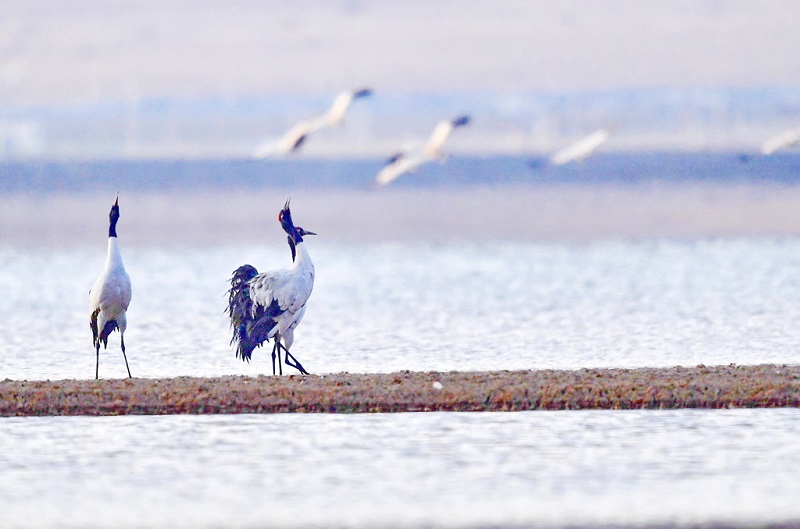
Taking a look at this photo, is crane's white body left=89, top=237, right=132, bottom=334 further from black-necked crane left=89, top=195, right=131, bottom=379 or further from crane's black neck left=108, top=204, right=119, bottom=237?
crane's black neck left=108, top=204, right=119, bottom=237

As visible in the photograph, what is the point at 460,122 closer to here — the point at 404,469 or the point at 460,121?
Answer: the point at 460,121

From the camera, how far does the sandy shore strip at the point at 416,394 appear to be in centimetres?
1284

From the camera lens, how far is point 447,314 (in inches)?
858

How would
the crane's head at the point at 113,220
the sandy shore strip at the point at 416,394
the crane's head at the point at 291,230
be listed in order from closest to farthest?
1. the sandy shore strip at the point at 416,394
2. the crane's head at the point at 113,220
3. the crane's head at the point at 291,230

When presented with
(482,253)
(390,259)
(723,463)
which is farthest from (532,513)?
(482,253)

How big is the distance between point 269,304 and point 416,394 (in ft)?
8.09

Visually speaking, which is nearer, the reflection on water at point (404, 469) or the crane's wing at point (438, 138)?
the reflection on water at point (404, 469)

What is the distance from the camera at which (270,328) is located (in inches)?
596

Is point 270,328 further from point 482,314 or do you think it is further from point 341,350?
point 482,314

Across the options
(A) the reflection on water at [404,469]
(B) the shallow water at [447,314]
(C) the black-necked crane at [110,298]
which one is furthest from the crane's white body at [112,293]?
(A) the reflection on water at [404,469]

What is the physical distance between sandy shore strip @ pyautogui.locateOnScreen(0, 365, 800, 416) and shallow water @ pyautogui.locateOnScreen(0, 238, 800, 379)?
2086 mm

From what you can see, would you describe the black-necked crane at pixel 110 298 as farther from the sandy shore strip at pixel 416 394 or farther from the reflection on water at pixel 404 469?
the reflection on water at pixel 404 469

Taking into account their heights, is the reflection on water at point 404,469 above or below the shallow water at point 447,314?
below

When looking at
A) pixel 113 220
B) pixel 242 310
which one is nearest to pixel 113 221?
pixel 113 220
